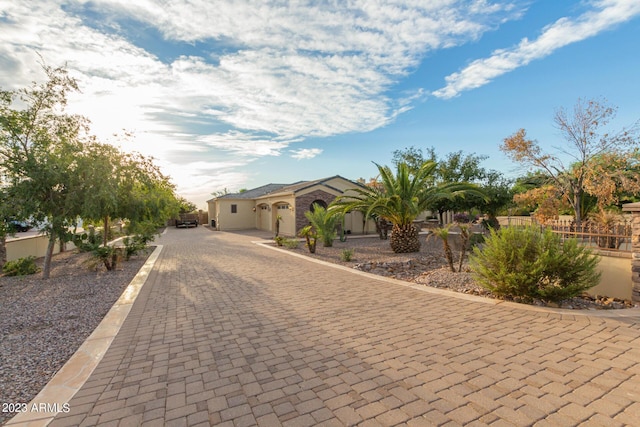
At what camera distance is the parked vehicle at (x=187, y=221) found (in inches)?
1379

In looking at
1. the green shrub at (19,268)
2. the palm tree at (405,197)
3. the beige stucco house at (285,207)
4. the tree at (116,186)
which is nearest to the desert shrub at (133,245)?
the tree at (116,186)

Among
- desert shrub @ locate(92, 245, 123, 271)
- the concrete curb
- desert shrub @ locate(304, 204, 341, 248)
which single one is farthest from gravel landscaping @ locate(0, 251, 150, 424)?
desert shrub @ locate(304, 204, 341, 248)

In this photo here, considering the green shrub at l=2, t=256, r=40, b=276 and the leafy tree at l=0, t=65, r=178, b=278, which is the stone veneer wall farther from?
the green shrub at l=2, t=256, r=40, b=276

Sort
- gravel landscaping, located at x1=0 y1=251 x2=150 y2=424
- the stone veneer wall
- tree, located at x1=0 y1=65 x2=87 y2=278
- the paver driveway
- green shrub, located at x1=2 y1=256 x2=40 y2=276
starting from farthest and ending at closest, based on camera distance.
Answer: the stone veneer wall
green shrub, located at x1=2 y1=256 x2=40 y2=276
tree, located at x1=0 y1=65 x2=87 y2=278
gravel landscaping, located at x1=0 y1=251 x2=150 y2=424
the paver driveway

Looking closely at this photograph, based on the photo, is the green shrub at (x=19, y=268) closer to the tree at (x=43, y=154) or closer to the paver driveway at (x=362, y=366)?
the tree at (x=43, y=154)

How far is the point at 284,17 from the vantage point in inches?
357

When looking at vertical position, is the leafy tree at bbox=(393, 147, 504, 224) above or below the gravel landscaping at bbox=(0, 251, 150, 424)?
above

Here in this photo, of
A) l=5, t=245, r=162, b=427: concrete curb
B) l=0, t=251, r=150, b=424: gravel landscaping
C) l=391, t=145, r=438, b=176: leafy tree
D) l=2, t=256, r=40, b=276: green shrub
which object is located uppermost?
l=391, t=145, r=438, b=176: leafy tree

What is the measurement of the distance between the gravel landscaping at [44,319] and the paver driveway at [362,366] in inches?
25.1

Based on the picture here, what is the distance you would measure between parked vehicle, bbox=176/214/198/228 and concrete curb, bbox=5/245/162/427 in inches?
1245

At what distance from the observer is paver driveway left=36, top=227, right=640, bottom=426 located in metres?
2.58

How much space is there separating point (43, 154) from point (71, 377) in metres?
8.39

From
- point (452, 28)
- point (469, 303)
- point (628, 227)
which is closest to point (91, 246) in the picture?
point (469, 303)

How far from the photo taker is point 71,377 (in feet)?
10.7
